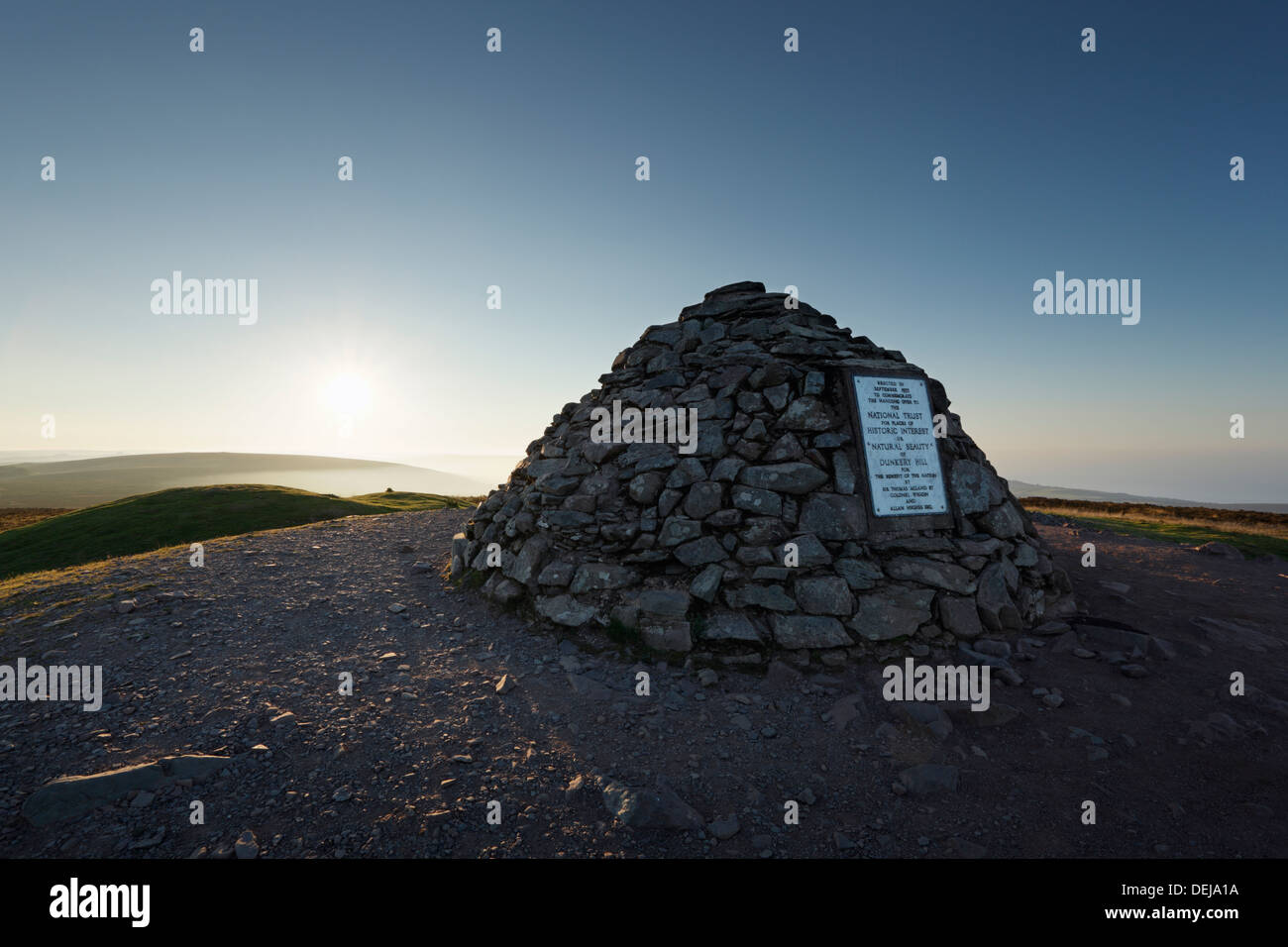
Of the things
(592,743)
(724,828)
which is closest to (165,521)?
(592,743)

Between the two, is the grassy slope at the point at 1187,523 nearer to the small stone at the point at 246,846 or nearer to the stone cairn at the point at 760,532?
the stone cairn at the point at 760,532

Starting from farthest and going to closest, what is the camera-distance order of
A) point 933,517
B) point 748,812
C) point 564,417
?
point 564,417, point 933,517, point 748,812

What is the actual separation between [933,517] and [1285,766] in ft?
15.6

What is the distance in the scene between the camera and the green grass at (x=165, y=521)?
19656mm

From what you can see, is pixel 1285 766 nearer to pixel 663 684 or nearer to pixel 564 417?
pixel 663 684

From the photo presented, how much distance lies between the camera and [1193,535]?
18000 mm

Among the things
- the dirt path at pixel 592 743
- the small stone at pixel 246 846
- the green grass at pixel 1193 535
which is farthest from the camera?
the green grass at pixel 1193 535

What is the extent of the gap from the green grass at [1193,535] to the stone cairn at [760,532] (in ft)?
38.0

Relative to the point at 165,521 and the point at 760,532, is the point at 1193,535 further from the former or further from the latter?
the point at 165,521

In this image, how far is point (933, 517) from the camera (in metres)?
9.22

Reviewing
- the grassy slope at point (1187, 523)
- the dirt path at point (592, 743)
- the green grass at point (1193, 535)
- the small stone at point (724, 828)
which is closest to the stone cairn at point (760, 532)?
the dirt path at point (592, 743)

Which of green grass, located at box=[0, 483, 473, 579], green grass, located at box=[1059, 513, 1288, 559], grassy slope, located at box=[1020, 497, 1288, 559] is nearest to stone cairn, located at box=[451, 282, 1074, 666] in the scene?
green grass, located at box=[1059, 513, 1288, 559]

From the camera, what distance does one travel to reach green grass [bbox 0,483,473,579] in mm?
19656
